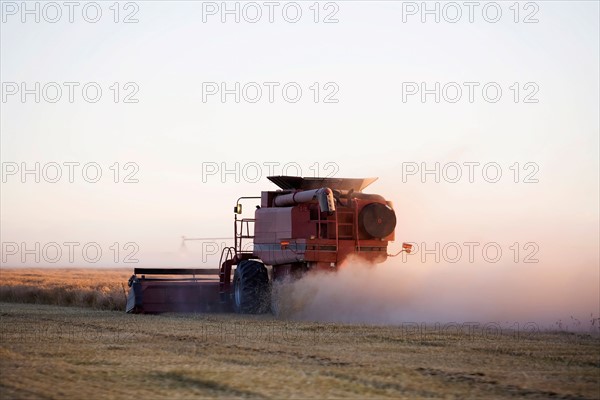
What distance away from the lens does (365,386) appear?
1357 centimetres

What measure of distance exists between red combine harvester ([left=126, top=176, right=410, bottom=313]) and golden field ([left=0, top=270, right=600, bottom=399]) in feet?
13.8

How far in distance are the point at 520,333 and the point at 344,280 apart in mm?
6854

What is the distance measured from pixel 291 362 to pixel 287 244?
12.5 m

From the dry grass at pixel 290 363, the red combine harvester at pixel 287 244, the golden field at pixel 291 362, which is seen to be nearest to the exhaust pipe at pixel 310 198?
the red combine harvester at pixel 287 244

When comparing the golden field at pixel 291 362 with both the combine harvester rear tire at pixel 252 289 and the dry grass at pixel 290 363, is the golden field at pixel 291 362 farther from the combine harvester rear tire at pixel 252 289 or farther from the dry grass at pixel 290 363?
the combine harvester rear tire at pixel 252 289

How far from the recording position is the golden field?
43.6 feet

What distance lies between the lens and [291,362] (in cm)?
1638

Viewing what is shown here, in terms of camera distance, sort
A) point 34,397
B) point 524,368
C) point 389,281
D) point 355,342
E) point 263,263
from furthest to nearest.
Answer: point 263,263
point 389,281
point 355,342
point 524,368
point 34,397

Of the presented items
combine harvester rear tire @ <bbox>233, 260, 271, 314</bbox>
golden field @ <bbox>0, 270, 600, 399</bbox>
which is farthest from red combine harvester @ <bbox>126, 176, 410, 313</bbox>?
golden field @ <bbox>0, 270, 600, 399</bbox>

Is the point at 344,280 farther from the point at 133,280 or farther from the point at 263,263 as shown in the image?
the point at 133,280

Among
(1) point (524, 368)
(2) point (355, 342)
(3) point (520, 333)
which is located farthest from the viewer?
(3) point (520, 333)

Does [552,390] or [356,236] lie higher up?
[356,236]

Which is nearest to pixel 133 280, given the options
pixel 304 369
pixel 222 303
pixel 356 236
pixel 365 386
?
pixel 222 303

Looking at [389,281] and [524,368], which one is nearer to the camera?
[524,368]
